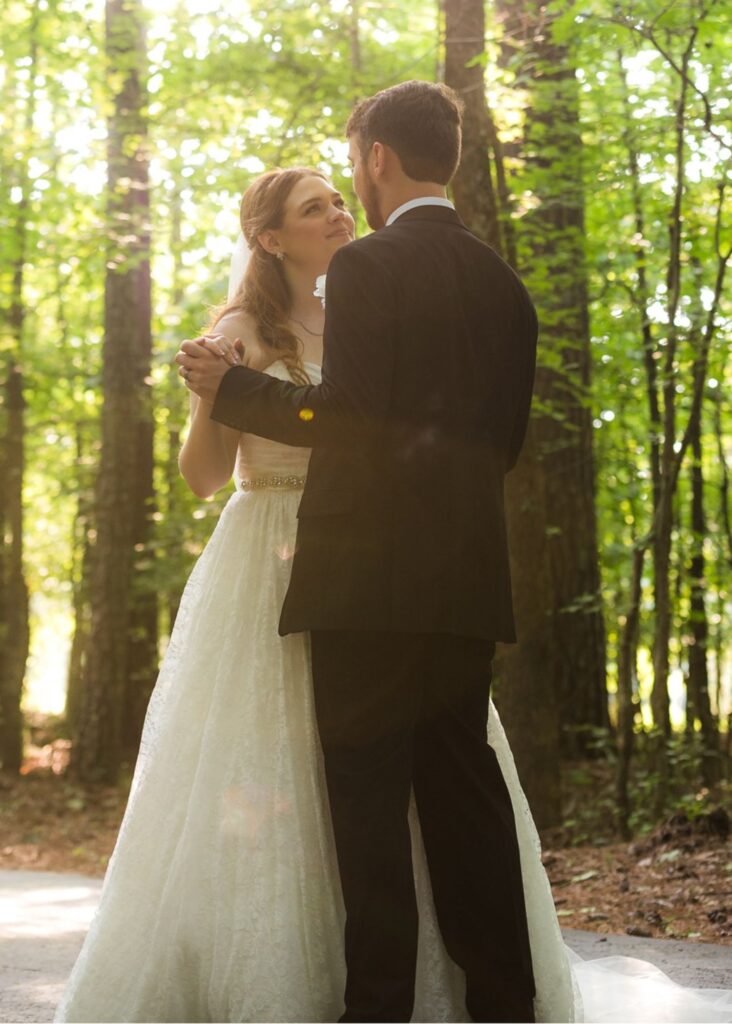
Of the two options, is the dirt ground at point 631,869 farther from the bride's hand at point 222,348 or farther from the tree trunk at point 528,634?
the bride's hand at point 222,348

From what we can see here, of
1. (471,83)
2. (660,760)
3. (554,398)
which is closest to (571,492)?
(554,398)

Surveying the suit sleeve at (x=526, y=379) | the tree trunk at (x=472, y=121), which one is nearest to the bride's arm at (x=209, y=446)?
the suit sleeve at (x=526, y=379)

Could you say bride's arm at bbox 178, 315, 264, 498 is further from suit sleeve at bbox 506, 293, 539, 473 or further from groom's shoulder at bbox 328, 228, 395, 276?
suit sleeve at bbox 506, 293, 539, 473

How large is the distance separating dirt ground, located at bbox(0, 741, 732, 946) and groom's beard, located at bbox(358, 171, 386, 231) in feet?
11.1

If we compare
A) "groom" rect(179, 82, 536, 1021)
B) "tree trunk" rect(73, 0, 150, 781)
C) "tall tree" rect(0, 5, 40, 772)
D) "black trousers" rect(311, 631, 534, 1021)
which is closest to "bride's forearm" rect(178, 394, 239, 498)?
"groom" rect(179, 82, 536, 1021)

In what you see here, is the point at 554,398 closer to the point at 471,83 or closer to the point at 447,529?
the point at 471,83

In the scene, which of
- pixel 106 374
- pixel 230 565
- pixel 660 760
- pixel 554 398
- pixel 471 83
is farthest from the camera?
pixel 106 374

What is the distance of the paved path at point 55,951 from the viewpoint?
A: 4137 millimetres

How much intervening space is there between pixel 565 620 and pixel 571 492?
1063 mm

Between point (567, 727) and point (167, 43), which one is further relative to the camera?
point (167, 43)

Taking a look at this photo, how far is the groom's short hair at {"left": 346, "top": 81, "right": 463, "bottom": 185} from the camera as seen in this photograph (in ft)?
10.2

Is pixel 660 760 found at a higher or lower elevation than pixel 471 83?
lower

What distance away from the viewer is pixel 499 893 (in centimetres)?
311

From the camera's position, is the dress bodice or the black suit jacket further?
the dress bodice
